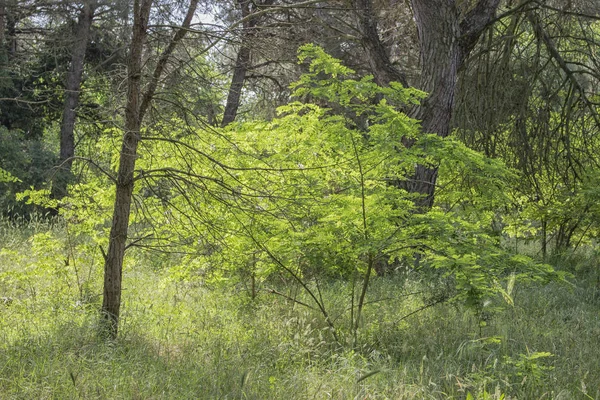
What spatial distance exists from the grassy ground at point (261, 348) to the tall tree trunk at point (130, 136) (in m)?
0.28

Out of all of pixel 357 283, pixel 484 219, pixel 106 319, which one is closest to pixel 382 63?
pixel 357 283

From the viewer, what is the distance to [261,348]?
517 centimetres

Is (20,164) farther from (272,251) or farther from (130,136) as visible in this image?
(272,251)

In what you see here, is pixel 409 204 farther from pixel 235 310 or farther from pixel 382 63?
pixel 382 63

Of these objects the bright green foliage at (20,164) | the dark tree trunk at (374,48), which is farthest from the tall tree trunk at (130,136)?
the bright green foliage at (20,164)

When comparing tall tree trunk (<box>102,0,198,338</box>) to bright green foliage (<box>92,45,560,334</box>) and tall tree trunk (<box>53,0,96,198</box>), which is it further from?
tall tree trunk (<box>53,0,96,198</box>)

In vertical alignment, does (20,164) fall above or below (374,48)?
below

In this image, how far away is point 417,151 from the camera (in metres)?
5.13

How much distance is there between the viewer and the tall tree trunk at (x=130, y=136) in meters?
4.70

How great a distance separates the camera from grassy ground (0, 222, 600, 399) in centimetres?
402

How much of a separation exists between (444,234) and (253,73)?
35.1ft

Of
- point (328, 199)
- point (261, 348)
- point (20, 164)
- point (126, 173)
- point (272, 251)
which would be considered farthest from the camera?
point (20, 164)

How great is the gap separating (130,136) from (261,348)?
207cm

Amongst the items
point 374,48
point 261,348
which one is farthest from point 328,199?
point 374,48
